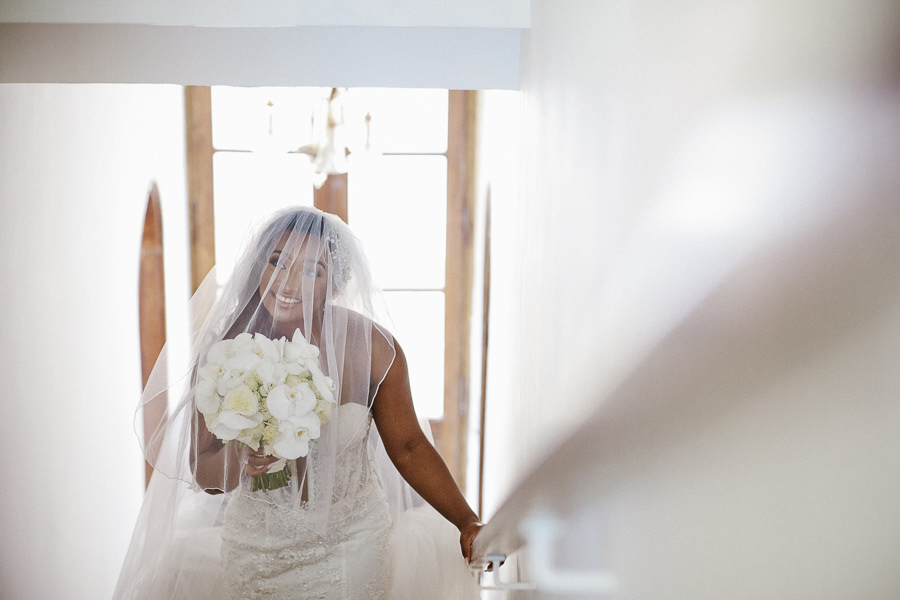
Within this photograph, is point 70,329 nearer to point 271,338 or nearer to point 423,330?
point 271,338

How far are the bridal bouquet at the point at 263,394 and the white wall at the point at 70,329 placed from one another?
2.88 ft

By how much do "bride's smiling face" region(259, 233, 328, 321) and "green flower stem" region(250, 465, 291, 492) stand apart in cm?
47

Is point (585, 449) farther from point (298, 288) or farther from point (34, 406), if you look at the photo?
point (34, 406)

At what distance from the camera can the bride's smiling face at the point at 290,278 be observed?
2215mm

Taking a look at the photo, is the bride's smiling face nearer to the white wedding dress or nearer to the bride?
the bride

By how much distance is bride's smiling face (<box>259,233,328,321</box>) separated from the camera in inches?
87.2

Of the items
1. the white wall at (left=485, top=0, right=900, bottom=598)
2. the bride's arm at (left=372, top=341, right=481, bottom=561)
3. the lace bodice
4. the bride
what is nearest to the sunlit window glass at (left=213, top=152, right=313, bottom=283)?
the bride

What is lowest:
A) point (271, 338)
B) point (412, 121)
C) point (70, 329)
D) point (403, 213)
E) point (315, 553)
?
point (315, 553)

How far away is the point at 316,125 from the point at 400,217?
5.03 feet

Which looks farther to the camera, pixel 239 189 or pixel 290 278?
pixel 239 189

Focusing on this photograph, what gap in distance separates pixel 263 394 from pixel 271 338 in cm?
36

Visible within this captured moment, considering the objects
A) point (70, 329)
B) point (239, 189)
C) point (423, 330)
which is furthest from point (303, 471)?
point (239, 189)

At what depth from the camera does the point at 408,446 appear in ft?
7.69

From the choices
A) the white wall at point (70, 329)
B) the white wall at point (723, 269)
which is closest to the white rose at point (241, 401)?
the white wall at point (723, 269)
